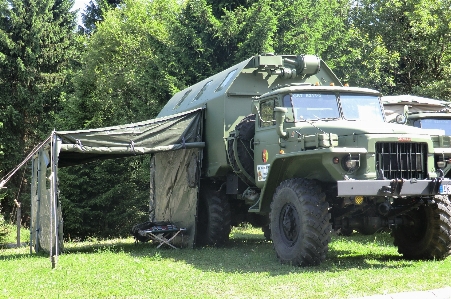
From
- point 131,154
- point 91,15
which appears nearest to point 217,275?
point 131,154

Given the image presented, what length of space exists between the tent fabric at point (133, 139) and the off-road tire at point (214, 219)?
120cm

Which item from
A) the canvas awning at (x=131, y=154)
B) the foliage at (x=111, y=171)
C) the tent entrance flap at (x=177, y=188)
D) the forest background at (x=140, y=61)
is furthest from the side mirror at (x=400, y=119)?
the foliage at (x=111, y=171)

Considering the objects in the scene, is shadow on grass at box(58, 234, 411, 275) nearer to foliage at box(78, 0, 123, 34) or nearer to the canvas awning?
the canvas awning

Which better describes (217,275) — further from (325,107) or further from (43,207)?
(43,207)

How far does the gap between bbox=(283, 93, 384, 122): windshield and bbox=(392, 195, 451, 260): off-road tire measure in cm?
188

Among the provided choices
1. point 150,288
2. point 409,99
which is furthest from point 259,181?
point 409,99

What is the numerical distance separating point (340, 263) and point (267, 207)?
175 centimetres

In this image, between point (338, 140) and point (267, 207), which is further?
point (267, 207)

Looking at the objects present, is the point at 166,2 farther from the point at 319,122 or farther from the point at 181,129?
the point at 319,122

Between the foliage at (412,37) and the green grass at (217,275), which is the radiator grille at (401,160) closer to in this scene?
the green grass at (217,275)

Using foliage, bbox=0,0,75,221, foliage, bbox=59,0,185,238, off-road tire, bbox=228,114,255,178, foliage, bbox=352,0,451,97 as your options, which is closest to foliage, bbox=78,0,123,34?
foliage, bbox=0,0,75,221

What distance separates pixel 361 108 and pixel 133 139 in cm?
487

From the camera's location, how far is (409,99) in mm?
17109

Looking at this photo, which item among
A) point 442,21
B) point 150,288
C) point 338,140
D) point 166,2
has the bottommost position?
point 150,288
